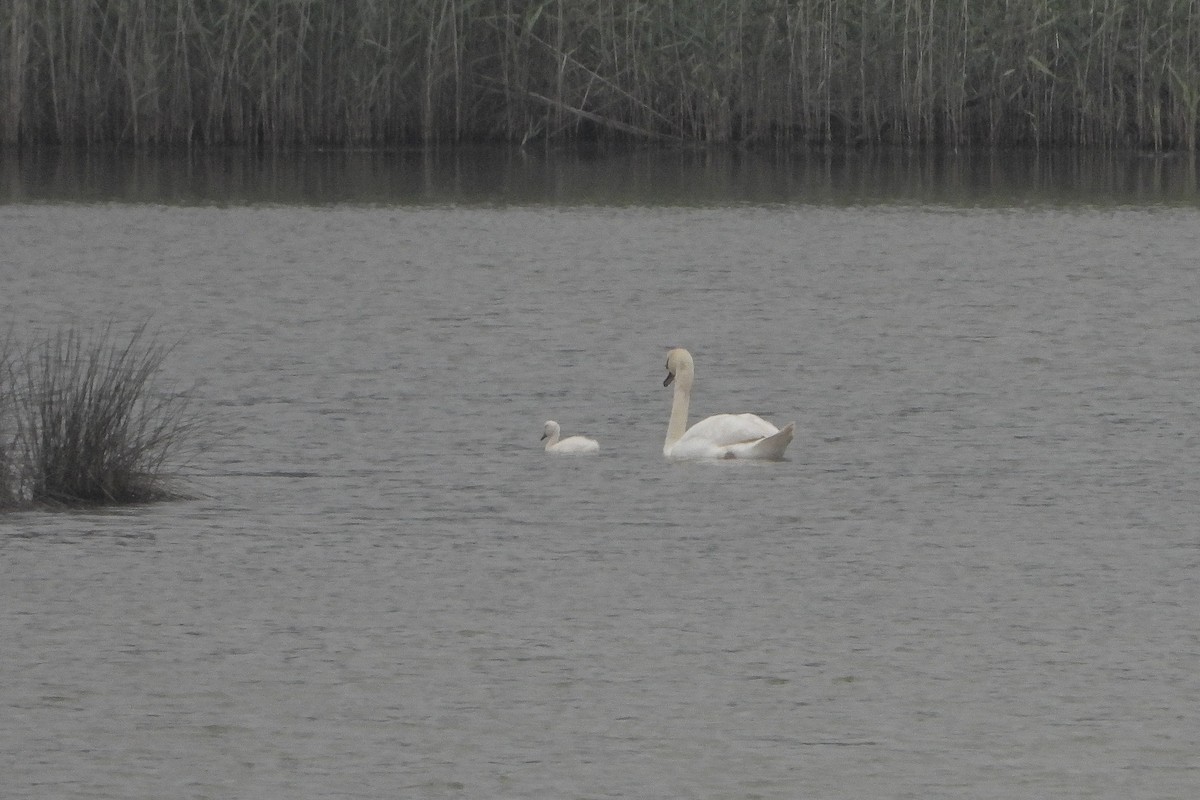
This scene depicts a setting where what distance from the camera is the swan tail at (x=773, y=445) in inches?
441

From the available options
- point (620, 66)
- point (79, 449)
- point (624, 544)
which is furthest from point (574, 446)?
point (620, 66)

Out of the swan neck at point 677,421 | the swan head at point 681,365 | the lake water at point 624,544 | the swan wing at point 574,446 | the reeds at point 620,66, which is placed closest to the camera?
the lake water at point 624,544

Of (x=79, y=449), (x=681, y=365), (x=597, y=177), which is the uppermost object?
(x=597, y=177)

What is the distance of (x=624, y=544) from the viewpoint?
9.52 meters

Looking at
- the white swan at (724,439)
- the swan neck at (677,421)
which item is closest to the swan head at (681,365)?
the swan neck at (677,421)

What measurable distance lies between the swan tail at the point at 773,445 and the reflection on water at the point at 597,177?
13.5 m

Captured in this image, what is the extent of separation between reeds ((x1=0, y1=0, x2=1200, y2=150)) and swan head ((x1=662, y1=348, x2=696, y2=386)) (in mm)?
15970

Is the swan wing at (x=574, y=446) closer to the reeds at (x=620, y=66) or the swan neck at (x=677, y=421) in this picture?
the swan neck at (x=677, y=421)

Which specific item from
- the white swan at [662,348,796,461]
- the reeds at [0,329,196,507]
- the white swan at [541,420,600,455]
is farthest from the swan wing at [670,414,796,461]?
the reeds at [0,329,196,507]

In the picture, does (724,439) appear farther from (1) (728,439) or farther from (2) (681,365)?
(2) (681,365)

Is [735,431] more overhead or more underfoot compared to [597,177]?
more underfoot

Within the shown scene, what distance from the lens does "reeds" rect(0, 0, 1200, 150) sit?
27.7 meters

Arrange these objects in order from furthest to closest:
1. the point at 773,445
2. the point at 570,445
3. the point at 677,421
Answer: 1. the point at 677,421
2. the point at 570,445
3. the point at 773,445

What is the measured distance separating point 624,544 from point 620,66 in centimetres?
1981
